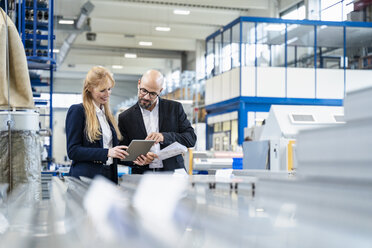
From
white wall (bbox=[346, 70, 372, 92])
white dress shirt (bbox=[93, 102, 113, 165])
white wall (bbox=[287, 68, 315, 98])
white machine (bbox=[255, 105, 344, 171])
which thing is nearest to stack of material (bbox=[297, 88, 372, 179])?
white dress shirt (bbox=[93, 102, 113, 165])

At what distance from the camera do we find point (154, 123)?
2.97 meters

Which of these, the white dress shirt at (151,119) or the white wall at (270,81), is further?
the white wall at (270,81)

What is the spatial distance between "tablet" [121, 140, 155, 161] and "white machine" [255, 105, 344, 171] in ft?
9.00

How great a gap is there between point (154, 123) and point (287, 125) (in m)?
4.02

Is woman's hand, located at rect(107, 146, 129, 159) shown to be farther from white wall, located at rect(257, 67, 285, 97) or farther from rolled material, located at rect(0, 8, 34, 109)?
white wall, located at rect(257, 67, 285, 97)

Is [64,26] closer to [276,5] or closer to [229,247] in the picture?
[276,5]

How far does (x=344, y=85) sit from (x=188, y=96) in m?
8.18

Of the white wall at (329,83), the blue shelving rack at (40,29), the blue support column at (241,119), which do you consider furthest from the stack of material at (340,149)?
the white wall at (329,83)

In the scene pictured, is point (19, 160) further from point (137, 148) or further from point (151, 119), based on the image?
point (151, 119)

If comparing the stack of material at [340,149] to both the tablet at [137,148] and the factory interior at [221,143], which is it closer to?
the factory interior at [221,143]

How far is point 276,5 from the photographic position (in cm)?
1767

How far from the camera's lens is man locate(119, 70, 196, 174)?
2.85 m

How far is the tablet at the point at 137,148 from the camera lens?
252cm

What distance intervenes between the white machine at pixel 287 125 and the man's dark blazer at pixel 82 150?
2.97 meters
